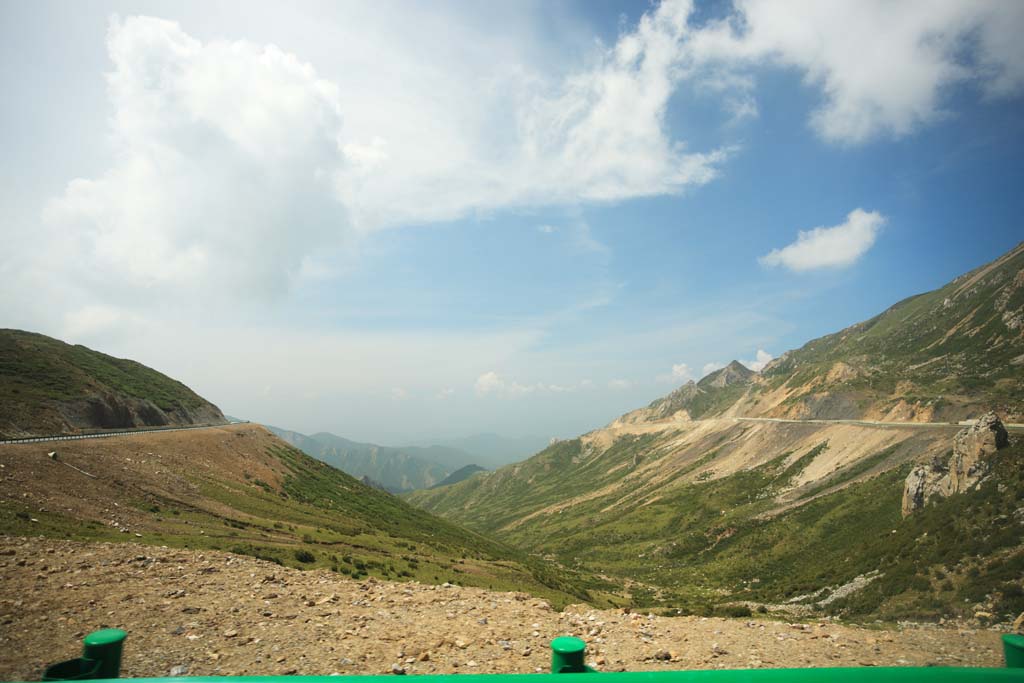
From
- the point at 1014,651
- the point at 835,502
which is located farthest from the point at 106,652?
the point at 835,502

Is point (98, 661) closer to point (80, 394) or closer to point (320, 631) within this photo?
point (320, 631)

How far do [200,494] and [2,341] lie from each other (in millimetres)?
66767

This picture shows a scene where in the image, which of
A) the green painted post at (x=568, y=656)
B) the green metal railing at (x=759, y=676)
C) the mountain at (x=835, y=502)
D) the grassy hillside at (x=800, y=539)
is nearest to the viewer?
the green metal railing at (x=759, y=676)

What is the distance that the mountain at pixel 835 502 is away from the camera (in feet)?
118

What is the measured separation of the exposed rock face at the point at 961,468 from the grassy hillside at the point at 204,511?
140 feet

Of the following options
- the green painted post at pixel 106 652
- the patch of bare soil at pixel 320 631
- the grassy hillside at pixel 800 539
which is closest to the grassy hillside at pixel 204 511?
the patch of bare soil at pixel 320 631

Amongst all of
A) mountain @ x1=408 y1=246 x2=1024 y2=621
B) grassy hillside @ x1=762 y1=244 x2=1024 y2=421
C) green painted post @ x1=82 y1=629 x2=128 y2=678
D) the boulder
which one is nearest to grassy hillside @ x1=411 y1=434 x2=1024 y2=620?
mountain @ x1=408 y1=246 x2=1024 y2=621

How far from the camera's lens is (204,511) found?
3250 cm

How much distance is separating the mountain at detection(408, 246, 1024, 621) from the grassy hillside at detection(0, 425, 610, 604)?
19767 millimetres

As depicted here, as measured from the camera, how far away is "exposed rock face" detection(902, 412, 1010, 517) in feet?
152

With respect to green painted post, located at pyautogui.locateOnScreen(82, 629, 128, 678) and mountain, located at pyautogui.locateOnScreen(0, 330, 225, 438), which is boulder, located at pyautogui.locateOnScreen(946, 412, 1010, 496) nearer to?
green painted post, located at pyautogui.locateOnScreen(82, 629, 128, 678)

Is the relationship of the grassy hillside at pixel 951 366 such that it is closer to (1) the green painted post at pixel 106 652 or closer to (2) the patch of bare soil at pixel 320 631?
(2) the patch of bare soil at pixel 320 631

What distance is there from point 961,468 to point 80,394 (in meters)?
108

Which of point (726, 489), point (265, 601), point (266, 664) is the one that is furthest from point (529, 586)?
point (726, 489)
